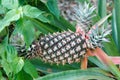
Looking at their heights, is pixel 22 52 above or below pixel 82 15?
below

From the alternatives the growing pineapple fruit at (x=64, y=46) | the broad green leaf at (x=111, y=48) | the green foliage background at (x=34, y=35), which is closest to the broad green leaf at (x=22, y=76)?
the green foliage background at (x=34, y=35)

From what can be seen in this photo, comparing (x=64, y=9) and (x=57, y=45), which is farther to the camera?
(x=64, y=9)

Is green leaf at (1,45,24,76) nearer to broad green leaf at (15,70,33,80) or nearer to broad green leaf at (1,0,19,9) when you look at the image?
broad green leaf at (15,70,33,80)

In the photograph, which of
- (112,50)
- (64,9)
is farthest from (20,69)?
Answer: (64,9)

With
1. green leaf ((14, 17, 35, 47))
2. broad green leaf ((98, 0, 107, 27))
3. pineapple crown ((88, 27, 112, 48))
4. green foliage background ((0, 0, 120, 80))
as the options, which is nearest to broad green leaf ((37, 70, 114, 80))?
green foliage background ((0, 0, 120, 80))

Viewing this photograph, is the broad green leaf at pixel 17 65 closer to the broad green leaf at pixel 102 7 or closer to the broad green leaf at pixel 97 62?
the broad green leaf at pixel 97 62

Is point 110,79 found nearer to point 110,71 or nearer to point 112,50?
point 110,71

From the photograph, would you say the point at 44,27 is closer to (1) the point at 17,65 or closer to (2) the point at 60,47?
(2) the point at 60,47
